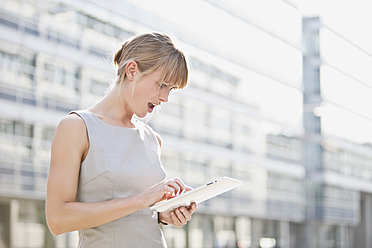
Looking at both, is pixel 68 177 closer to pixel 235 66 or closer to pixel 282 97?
pixel 235 66

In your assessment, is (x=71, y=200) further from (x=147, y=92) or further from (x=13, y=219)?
(x=13, y=219)

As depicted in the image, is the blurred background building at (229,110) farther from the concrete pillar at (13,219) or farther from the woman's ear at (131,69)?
the woman's ear at (131,69)

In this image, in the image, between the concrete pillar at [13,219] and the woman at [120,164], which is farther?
the concrete pillar at [13,219]

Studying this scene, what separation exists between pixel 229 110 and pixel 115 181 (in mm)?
20127

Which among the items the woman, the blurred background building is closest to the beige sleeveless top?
the woman

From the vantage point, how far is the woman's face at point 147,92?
5.28 feet

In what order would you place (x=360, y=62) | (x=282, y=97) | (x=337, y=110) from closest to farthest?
(x=282, y=97) < (x=337, y=110) < (x=360, y=62)

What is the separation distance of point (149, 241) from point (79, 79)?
555 inches

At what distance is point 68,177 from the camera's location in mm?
1500

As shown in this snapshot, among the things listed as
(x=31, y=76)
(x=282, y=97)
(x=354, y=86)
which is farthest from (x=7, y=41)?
(x=354, y=86)

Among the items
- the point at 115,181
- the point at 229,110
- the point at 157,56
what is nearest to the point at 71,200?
the point at 115,181

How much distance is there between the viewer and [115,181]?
1563 millimetres

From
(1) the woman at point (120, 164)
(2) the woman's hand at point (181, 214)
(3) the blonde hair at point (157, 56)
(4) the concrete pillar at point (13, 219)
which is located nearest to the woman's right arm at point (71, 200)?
(1) the woman at point (120, 164)

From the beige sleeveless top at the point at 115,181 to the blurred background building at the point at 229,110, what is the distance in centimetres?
847
